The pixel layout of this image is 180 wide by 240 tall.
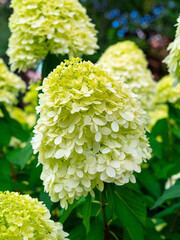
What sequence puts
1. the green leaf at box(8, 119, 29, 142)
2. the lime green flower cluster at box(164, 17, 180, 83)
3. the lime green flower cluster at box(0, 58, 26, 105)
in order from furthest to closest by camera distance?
the lime green flower cluster at box(0, 58, 26, 105), the green leaf at box(8, 119, 29, 142), the lime green flower cluster at box(164, 17, 180, 83)

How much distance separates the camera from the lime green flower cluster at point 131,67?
2.52 m

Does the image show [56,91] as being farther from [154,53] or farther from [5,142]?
[154,53]

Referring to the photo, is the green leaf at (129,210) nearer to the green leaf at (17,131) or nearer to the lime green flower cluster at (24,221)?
the lime green flower cluster at (24,221)

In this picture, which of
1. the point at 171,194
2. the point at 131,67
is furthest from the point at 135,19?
the point at 171,194

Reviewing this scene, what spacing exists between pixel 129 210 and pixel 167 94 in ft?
6.03

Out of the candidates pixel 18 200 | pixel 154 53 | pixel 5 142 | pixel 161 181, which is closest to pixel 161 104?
pixel 161 181

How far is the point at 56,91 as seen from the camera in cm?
115

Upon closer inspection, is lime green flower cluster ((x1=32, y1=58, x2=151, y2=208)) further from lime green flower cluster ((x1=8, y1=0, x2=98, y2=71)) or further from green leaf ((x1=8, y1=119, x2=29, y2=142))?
green leaf ((x1=8, y1=119, x2=29, y2=142))

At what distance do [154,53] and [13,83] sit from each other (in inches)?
237

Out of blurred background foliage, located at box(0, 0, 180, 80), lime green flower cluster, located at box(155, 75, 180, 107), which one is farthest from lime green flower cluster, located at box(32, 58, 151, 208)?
blurred background foliage, located at box(0, 0, 180, 80)

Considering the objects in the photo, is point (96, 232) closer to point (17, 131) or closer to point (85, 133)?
point (85, 133)

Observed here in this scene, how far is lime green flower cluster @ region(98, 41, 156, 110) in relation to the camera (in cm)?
252

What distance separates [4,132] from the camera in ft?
7.30

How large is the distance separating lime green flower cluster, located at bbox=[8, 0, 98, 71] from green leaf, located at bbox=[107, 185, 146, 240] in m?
0.87
